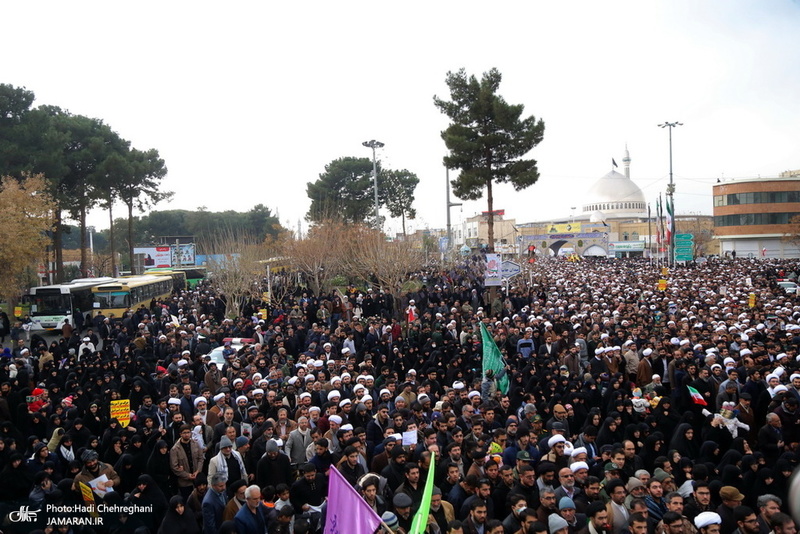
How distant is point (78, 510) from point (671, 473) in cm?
545

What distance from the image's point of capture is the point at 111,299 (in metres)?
23.9

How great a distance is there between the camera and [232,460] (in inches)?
261

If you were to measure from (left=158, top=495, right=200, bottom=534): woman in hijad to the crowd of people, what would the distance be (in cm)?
1

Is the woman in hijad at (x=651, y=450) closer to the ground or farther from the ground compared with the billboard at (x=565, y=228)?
closer to the ground

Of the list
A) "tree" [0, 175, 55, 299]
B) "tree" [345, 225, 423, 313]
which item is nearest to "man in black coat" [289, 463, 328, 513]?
"tree" [345, 225, 423, 313]

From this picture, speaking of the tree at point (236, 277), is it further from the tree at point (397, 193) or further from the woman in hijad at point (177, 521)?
the tree at point (397, 193)

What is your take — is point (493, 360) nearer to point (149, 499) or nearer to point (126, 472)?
point (126, 472)

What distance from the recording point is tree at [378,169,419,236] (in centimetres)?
5291

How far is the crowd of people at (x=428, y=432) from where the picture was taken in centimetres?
554

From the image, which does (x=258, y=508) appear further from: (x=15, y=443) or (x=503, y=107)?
(x=503, y=107)

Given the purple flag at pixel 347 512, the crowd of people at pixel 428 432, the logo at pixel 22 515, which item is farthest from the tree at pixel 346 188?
the purple flag at pixel 347 512

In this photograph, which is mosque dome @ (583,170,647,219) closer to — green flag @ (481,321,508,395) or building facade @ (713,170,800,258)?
building facade @ (713,170,800,258)

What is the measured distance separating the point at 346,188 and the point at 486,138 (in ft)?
75.8

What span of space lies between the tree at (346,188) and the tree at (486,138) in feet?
65.5
